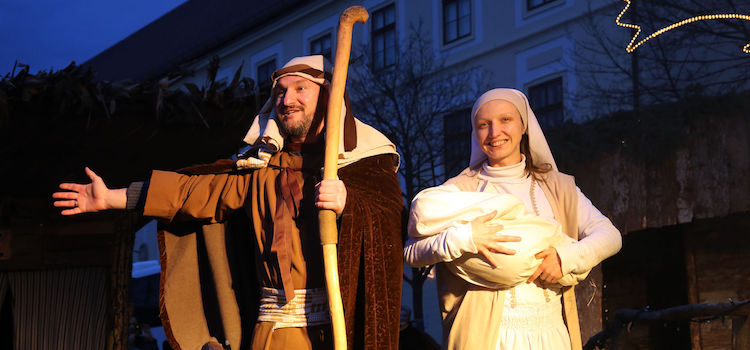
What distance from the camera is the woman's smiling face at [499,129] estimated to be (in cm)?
371

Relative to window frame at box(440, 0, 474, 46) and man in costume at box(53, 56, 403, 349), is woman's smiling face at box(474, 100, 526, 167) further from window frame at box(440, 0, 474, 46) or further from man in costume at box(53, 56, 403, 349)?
window frame at box(440, 0, 474, 46)

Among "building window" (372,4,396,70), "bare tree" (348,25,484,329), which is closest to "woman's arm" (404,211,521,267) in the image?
"bare tree" (348,25,484,329)

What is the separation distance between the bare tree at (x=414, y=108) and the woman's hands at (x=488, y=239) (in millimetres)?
10026

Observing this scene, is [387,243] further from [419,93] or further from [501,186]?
[419,93]

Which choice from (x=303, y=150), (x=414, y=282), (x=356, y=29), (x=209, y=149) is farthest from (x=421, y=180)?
(x=303, y=150)

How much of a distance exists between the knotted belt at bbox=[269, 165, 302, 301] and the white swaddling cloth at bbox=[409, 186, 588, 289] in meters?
0.53

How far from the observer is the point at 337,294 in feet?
10.8

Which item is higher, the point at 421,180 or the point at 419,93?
the point at 419,93

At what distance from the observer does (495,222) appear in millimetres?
3391

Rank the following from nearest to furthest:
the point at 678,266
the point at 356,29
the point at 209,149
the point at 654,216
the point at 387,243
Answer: the point at 387,243 → the point at 209,149 → the point at 654,216 → the point at 678,266 → the point at 356,29

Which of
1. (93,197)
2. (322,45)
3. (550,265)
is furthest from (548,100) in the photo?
(93,197)

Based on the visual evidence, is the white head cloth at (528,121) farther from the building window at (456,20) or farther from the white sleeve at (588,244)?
the building window at (456,20)

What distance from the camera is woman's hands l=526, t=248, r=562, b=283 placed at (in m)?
3.40

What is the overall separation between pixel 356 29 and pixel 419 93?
5.19 meters
